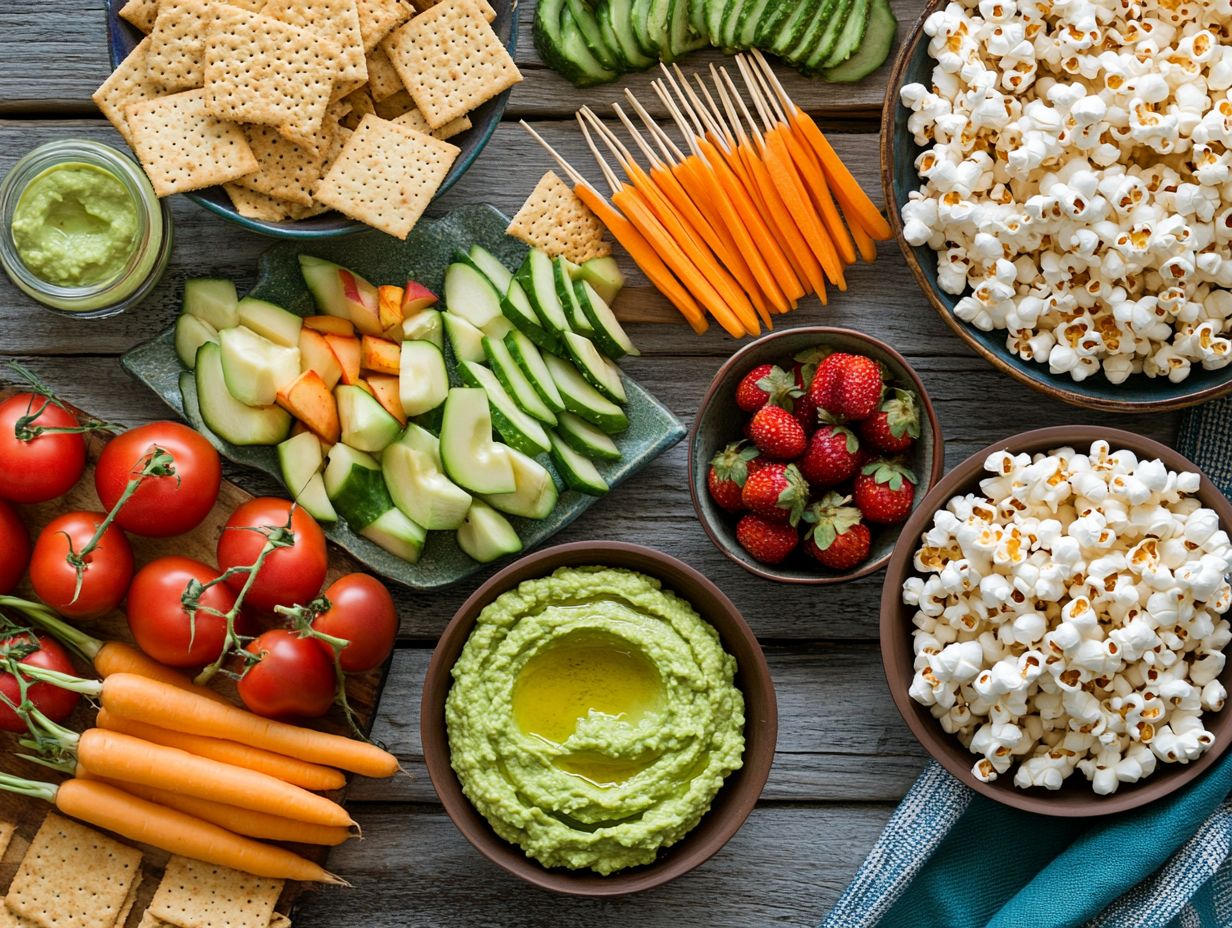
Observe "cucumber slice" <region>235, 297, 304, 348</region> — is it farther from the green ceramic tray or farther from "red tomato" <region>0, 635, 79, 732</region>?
"red tomato" <region>0, 635, 79, 732</region>

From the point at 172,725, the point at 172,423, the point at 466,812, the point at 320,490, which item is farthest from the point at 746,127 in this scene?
the point at 172,725

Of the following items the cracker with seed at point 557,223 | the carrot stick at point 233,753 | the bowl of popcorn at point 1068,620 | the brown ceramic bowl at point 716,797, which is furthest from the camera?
the cracker with seed at point 557,223

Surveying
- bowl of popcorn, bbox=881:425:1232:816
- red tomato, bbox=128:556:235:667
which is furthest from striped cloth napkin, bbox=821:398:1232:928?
red tomato, bbox=128:556:235:667

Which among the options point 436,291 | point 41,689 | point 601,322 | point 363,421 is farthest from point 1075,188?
point 41,689

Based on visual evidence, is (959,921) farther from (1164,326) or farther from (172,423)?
(172,423)

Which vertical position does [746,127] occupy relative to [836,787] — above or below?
above

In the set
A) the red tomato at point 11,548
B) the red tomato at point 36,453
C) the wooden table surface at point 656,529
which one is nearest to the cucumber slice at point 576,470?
the wooden table surface at point 656,529

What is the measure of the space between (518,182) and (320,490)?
0.73 meters

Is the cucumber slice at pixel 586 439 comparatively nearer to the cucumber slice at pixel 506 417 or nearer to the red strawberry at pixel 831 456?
the cucumber slice at pixel 506 417

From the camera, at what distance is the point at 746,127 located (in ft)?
7.80

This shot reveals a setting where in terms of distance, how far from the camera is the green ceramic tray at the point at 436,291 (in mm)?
2242

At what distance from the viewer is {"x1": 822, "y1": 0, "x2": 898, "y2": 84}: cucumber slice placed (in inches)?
89.4

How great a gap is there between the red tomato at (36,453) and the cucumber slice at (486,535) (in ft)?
2.42

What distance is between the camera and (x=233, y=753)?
2176mm
